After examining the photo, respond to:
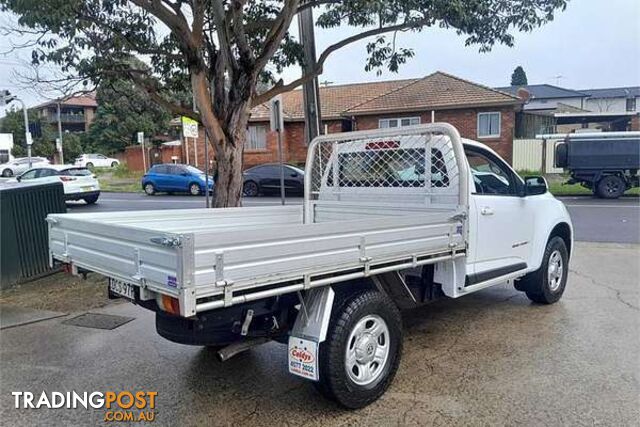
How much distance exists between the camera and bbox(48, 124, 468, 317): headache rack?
2.80m

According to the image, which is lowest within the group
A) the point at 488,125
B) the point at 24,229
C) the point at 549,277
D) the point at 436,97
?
the point at 549,277

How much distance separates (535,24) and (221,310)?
7.99 metres

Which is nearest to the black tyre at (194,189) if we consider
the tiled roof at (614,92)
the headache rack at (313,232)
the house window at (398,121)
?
the house window at (398,121)

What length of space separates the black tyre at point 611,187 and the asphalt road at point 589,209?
1.10ft

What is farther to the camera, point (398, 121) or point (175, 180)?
point (398, 121)

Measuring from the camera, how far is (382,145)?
5156 millimetres

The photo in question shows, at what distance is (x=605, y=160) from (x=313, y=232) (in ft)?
58.6

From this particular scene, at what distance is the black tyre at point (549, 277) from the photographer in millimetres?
5824

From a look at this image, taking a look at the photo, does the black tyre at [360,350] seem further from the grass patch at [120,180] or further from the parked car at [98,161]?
the parked car at [98,161]

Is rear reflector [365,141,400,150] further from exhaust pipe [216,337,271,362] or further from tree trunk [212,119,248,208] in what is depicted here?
tree trunk [212,119,248,208]

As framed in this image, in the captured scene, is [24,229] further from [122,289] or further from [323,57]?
[323,57]

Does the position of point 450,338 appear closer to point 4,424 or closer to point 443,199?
point 443,199

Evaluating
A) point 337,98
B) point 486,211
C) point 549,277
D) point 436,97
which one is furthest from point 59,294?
point 337,98

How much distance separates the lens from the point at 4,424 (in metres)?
3.54
